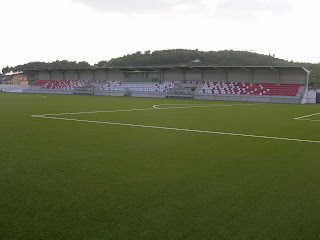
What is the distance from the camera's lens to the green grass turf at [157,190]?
3.47m

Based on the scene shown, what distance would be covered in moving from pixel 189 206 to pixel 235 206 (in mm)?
594

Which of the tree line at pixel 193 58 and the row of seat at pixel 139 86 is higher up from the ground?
the tree line at pixel 193 58

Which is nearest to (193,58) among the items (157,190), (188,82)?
(188,82)

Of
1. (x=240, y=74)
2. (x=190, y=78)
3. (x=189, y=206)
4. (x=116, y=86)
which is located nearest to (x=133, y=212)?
(x=189, y=206)

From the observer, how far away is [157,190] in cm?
473

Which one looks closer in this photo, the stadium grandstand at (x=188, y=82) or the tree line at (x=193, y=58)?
the stadium grandstand at (x=188, y=82)

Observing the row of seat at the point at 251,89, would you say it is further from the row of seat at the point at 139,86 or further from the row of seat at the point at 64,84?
the row of seat at the point at 64,84

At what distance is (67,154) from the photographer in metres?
7.17

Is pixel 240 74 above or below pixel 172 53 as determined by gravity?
below

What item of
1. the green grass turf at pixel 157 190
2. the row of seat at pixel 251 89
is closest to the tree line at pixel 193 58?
the row of seat at pixel 251 89

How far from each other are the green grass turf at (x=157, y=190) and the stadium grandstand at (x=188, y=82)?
35.2m

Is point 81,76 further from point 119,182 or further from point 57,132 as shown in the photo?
point 119,182

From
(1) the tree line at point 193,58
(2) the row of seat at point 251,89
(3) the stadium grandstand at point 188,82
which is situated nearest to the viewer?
(2) the row of seat at point 251,89

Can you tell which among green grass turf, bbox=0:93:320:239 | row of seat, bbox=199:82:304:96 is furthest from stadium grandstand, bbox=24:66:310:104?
green grass turf, bbox=0:93:320:239
